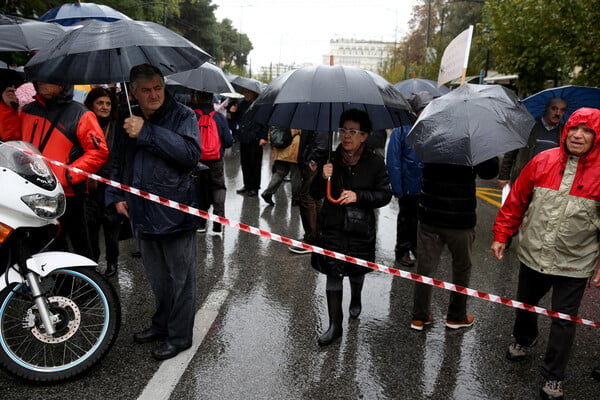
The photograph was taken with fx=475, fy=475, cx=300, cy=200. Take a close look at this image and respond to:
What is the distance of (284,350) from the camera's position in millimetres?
3525

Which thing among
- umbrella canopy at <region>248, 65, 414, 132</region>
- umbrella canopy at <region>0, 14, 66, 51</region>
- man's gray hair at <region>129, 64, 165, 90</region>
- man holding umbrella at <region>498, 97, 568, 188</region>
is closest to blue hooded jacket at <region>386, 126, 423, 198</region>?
man holding umbrella at <region>498, 97, 568, 188</region>

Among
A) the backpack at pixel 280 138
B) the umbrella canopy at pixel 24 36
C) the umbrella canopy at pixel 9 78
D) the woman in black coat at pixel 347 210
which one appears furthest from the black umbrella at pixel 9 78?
the backpack at pixel 280 138

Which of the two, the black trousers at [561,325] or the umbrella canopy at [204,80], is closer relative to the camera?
the black trousers at [561,325]

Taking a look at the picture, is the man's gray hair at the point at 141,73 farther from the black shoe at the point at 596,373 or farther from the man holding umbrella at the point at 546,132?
the man holding umbrella at the point at 546,132

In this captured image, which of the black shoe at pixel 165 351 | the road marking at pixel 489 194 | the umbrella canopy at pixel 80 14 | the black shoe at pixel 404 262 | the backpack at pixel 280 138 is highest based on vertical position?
the umbrella canopy at pixel 80 14

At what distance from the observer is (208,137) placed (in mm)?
5797

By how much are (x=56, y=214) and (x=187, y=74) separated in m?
2.85

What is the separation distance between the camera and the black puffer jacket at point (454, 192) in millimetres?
3564

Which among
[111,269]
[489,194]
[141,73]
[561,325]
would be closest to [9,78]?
[111,269]

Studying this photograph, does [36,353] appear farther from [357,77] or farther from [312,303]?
[357,77]

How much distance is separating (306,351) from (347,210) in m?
1.09

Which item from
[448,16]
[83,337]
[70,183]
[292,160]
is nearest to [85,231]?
[70,183]

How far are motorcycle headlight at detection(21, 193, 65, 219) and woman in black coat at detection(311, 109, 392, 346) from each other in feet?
5.88

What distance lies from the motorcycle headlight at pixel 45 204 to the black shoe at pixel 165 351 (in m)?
1.15
